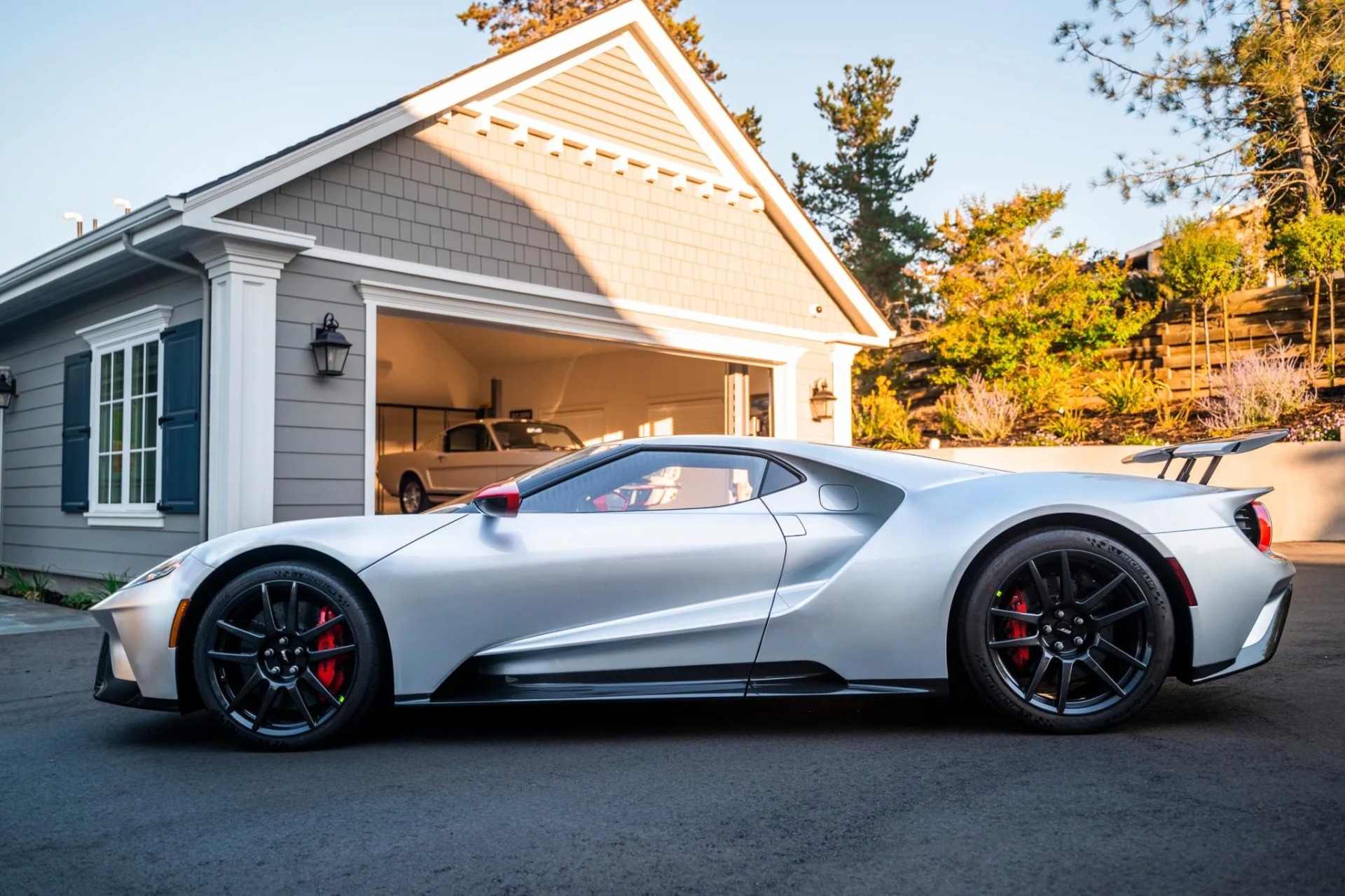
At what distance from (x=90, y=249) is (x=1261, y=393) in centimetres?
1313

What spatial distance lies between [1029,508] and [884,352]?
71.2ft

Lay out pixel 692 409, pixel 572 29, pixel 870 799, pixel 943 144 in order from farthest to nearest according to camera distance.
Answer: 1. pixel 943 144
2. pixel 692 409
3. pixel 572 29
4. pixel 870 799

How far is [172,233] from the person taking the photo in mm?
7758

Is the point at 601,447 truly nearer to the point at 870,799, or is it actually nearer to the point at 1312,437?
the point at 870,799

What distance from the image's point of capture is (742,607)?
356 cm

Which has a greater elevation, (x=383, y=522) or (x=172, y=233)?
(x=172, y=233)

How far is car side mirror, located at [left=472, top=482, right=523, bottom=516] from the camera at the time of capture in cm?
367

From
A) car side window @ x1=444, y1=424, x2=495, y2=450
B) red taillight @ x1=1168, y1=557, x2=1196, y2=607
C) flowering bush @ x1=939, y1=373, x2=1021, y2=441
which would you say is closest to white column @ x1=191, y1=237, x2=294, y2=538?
red taillight @ x1=1168, y1=557, x2=1196, y2=607

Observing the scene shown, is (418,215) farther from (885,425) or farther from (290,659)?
(885,425)

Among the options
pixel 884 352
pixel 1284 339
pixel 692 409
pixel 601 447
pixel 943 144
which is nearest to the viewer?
pixel 601 447


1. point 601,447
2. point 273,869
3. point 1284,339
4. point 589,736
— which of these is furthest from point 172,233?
point 1284,339

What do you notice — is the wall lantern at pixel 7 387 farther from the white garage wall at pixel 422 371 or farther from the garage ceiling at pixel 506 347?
the garage ceiling at pixel 506 347

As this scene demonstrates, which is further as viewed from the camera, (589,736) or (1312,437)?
(1312,437)

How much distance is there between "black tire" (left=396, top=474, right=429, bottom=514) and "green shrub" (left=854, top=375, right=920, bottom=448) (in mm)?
7030
